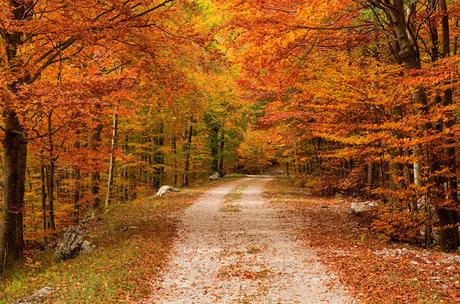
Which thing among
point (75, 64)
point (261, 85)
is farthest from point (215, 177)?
point (75, 64)

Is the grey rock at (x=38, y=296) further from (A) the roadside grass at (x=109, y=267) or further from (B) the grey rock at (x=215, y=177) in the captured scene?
(B) the grey rock at (x=215, y=177)

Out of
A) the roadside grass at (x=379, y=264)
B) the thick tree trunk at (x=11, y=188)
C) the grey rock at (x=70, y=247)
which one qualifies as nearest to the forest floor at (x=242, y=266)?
the roadside grass at (x=379, y=264)

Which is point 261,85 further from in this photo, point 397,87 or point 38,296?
point 38,296

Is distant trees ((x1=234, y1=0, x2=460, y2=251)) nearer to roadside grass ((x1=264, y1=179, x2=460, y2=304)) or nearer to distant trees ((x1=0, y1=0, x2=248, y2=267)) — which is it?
roadside grass ((x1=264, y1=179, x2=460, y2=304))

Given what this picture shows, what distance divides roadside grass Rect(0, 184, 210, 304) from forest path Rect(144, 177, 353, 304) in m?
0.42

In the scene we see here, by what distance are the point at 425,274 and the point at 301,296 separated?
2.58 meters

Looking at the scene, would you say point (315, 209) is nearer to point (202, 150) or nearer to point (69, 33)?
point (69, 33)

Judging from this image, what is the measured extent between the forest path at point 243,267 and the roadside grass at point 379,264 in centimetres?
39

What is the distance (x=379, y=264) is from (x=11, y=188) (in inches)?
385

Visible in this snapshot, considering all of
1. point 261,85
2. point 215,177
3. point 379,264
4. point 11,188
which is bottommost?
point 379,264

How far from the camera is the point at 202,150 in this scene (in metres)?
34.3

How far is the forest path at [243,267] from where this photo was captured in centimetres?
741

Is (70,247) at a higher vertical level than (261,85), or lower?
lower

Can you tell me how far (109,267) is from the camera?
30.0 feet
